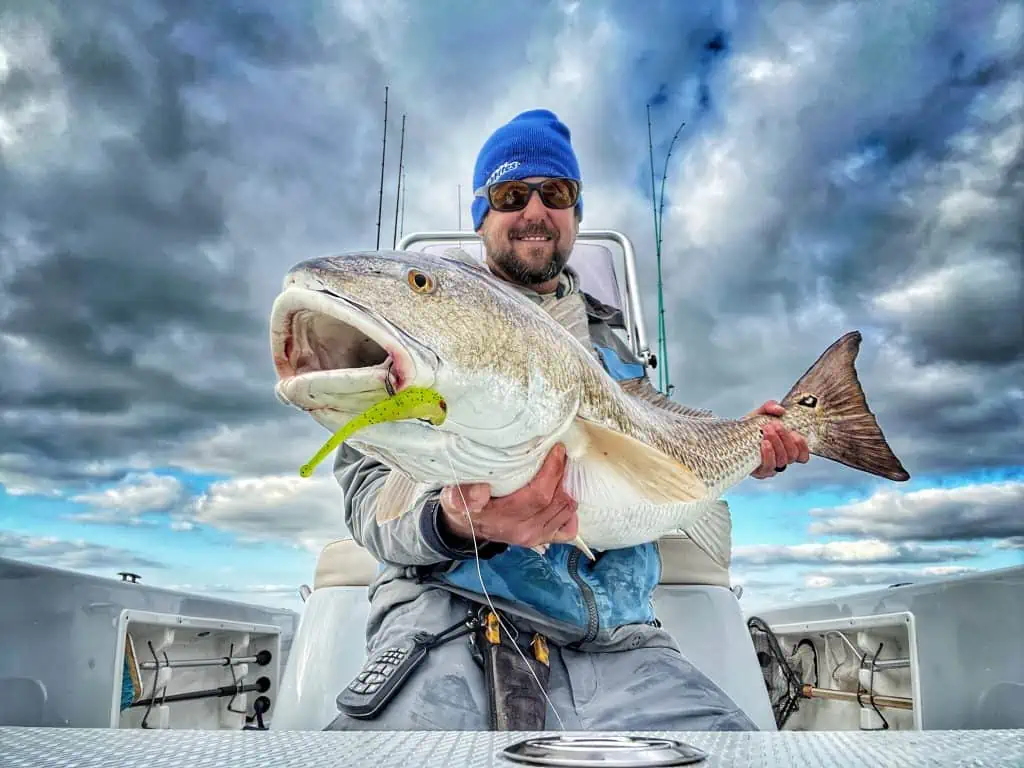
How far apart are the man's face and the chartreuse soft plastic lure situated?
189 cm

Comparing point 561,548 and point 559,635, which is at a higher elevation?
point 561,548

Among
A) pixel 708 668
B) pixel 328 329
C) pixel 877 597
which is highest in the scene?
pixel 328 329

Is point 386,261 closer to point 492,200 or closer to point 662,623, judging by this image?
point 492,200

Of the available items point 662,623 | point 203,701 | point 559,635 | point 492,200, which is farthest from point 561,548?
point 203,701

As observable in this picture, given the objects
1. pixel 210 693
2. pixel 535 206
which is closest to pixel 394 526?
pixel 535 206

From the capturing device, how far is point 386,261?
156 cm

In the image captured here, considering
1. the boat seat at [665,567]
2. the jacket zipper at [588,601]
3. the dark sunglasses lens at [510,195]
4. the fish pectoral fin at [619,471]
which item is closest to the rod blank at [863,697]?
the boat seat at [665,567]

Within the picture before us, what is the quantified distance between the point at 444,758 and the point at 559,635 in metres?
1.16

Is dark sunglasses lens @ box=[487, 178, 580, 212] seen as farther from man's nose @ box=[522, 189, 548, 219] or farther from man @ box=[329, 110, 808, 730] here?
man @ box=[329, 110, 808, 730]

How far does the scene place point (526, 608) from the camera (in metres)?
2.38

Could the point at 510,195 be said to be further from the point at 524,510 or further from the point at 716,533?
the point at 524,510

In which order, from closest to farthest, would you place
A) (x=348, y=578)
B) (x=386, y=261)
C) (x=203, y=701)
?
(x=386, y=261) → (x=348, y=578) → (x=203, y=701)

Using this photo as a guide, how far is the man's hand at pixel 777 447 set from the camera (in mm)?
3078

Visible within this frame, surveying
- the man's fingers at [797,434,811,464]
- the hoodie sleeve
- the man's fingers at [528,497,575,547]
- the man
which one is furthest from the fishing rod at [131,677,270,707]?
the man's fingers at [797,434,811,464]
